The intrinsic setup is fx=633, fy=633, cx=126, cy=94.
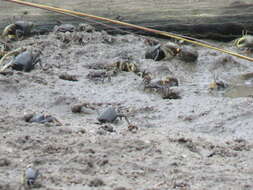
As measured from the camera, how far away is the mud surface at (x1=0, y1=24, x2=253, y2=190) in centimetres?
311

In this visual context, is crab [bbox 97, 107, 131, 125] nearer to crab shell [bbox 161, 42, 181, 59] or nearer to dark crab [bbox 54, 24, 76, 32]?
crab shell [bbox 161, 42, 181, 59]

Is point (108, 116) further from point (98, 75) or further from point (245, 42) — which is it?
point (245, 42)

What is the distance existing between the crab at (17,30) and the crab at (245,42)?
201 centimetres

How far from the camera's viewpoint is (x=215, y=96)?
16.1ft

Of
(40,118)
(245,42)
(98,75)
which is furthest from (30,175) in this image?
(245,42)

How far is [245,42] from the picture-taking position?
6012mm

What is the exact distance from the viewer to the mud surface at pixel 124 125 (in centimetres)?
311

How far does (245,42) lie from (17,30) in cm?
216

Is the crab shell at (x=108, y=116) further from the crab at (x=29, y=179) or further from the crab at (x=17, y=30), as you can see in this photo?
the crab at (x=17, y=30)

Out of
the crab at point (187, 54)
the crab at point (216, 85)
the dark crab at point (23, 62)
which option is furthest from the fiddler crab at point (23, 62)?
the crab at point (216, 85)

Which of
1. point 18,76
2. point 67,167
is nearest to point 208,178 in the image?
point 67,167

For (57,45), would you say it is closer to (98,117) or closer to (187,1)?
(187,1)

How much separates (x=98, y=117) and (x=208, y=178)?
4.03 feet

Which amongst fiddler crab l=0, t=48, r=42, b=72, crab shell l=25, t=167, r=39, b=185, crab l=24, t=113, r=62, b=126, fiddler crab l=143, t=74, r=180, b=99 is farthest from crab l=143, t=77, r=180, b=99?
crab shell l=25, t=167, r=39, b=185
